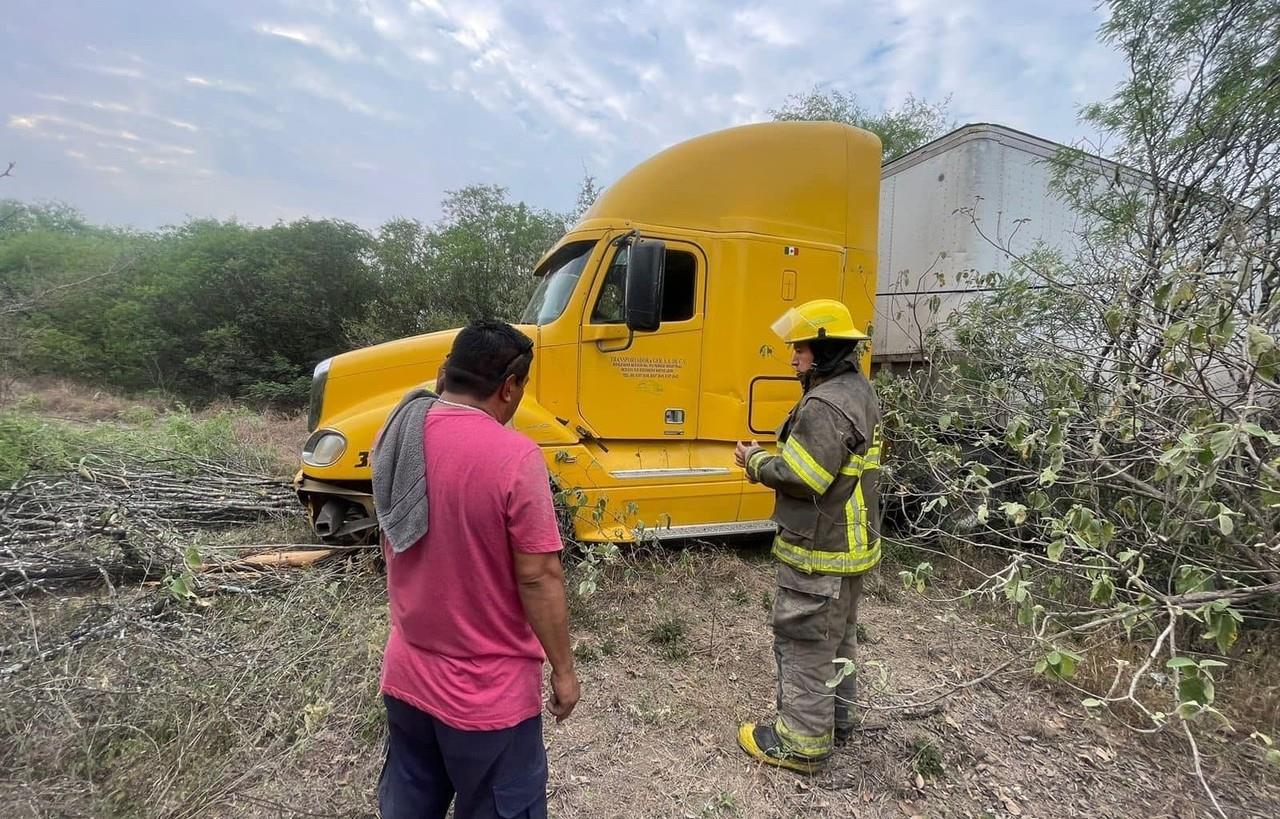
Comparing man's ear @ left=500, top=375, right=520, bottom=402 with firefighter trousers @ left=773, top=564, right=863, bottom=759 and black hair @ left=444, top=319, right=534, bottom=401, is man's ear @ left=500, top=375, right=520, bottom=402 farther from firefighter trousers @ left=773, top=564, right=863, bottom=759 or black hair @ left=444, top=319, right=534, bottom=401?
firefighter trousers @ left=773, top=564, right=863, bottom=759

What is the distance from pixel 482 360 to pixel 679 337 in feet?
9.40

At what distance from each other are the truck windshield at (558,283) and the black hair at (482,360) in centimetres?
268

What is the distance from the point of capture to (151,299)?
15.1 metres

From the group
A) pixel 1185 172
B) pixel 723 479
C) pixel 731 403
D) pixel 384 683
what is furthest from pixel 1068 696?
pixel 1185 172

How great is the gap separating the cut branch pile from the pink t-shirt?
2.56 meters

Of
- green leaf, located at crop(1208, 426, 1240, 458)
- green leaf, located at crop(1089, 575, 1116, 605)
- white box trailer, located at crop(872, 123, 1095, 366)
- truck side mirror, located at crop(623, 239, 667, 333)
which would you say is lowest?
green leaf, located at crop(1089, 575, 1116, 605)

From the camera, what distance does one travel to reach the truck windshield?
13.3 feet

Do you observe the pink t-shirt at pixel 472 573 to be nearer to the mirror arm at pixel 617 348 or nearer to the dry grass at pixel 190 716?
the dry grass at pixel 190 716

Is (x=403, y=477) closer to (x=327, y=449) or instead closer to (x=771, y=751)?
(x=771, y=751)

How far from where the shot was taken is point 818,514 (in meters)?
2.14

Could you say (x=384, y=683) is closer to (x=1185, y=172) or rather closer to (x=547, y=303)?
(x=547, y=303)

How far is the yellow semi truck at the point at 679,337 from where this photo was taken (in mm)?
3916

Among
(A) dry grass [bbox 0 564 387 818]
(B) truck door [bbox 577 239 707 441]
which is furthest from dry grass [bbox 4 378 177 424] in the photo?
(B) truck door [bbox 577 239 707 441]

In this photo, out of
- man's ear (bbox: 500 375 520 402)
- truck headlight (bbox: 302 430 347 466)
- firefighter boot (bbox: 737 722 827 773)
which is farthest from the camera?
truck headlight (bbox: 302 430 347 466)
